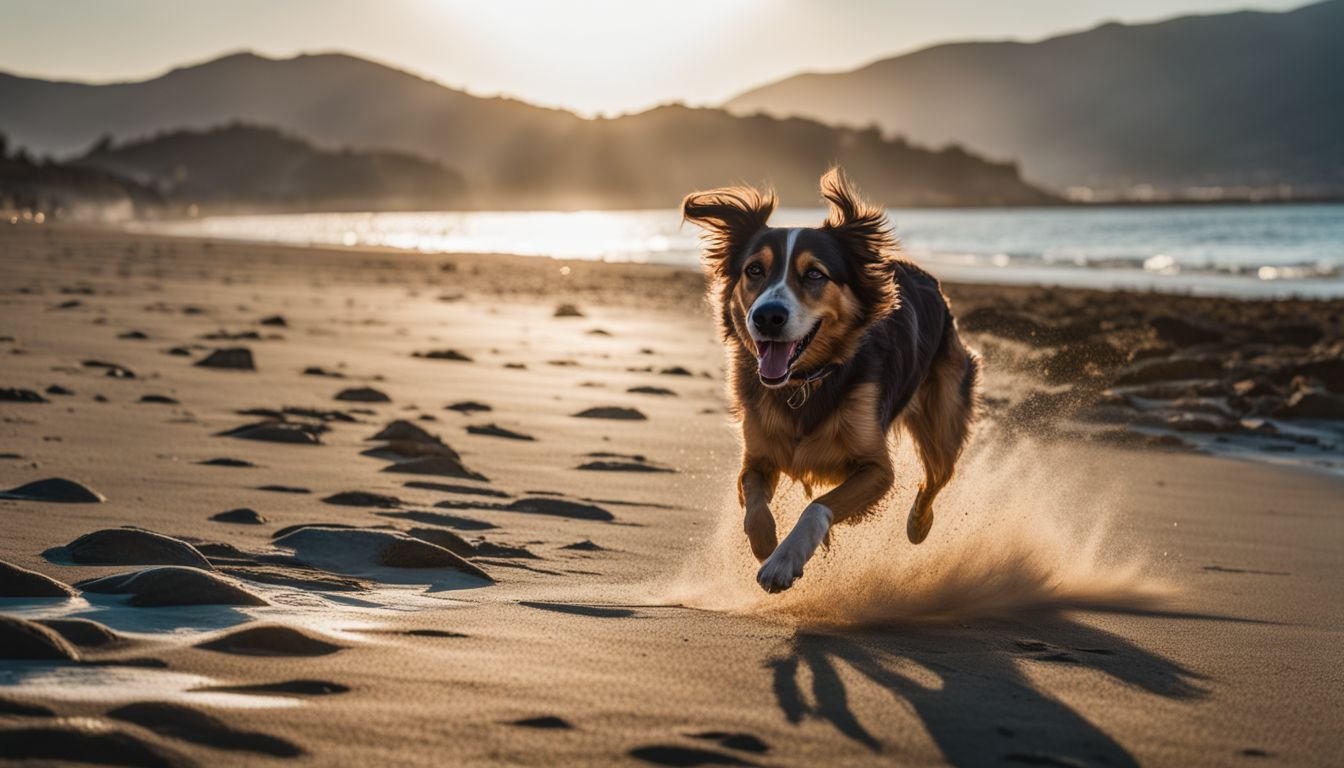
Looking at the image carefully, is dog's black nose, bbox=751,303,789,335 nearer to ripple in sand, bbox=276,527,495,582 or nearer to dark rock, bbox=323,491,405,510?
ripple in sand, bbox=276,527,495,582

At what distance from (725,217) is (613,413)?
299 centimetres

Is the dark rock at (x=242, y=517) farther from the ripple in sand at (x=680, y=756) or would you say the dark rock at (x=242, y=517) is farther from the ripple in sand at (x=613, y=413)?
the ripple in sand at (x=613, y=413)

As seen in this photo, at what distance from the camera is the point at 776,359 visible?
498 centimetres

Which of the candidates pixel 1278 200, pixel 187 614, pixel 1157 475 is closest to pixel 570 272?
pixel 1157 475

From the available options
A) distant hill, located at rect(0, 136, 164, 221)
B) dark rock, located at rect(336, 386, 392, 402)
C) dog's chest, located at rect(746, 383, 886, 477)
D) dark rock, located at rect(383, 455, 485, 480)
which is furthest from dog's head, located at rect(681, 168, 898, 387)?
distant hill, located at rect(0, 136, 164, 221)

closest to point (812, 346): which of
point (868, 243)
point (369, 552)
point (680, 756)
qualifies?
point (868, 243)

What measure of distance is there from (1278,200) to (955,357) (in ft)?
503

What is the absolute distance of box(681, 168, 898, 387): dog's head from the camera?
16.3ft

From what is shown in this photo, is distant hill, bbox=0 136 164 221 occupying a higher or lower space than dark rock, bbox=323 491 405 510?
higher

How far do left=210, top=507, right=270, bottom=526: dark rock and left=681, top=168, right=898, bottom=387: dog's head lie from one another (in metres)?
1.85

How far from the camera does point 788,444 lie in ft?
17.0

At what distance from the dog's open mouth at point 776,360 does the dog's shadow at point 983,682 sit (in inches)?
47.2

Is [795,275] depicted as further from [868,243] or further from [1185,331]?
[1185,331]

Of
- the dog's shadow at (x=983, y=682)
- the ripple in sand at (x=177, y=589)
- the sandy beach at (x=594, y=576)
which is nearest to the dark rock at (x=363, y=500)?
the sandy beach at (x=594, y=576)
